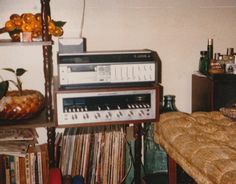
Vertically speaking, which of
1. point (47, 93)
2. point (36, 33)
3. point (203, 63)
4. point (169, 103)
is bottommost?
point (169, 103)

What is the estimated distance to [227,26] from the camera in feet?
7.73

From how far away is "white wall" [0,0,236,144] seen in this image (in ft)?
7.04

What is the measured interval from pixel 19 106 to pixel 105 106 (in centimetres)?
46

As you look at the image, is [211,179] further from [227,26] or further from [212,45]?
[227,26]

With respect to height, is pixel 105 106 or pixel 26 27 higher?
pixel 26 27

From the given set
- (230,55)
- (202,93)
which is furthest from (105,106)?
(230,55)

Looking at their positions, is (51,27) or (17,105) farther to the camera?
(51,27)

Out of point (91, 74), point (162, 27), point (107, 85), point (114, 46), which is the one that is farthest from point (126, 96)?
point (162, 27)

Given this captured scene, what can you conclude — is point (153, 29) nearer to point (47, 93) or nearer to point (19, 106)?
point (47, 93)

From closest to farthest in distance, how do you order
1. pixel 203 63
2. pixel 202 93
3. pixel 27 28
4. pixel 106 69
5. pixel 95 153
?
pixel 106 69, pixel 27 28, pixel 95 153, pixel 202 93, pixel 203 63

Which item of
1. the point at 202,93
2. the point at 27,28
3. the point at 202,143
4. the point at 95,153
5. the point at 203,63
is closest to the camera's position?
the point at 202,143

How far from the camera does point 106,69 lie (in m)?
1.66

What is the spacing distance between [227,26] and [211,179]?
1546 mm

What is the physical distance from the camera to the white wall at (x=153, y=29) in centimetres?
214
